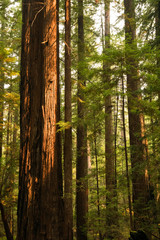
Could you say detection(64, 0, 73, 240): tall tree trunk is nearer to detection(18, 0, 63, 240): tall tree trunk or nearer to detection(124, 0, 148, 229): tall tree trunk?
detection(18, 0, 63, 240): tall tree trunk

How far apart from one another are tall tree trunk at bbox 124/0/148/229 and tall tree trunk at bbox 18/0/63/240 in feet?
A: 6.29

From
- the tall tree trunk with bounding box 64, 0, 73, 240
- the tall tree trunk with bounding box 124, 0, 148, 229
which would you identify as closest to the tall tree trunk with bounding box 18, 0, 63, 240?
the tall tree trunk with bounding box 64, 0, 73, 240

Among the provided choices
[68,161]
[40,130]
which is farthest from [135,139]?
[40,130]

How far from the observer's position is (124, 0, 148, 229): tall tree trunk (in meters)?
5.14

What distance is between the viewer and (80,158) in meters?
8.67

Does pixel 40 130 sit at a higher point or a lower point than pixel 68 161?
higher

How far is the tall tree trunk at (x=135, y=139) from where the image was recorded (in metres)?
5.14

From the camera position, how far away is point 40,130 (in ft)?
15.4

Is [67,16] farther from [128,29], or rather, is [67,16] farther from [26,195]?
[26,195]

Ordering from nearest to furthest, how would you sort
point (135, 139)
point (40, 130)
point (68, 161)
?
1. point (40, 130)
2. point (68, 161)
3. point (135, 139)

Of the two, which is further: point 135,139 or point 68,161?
point 135,139

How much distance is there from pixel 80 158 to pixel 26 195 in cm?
443

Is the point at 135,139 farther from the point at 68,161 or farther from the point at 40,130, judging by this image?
the point at 40,130

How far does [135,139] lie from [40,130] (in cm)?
379
